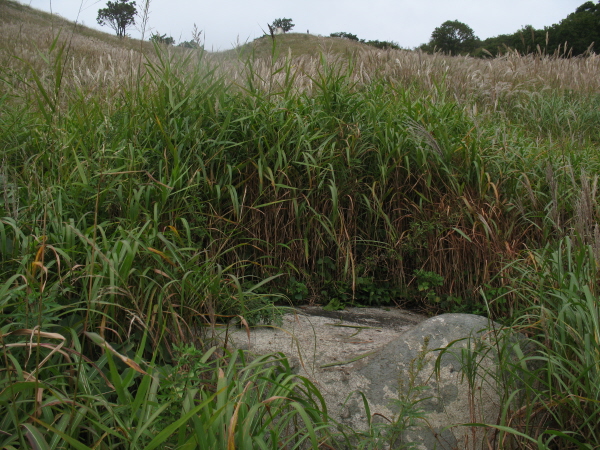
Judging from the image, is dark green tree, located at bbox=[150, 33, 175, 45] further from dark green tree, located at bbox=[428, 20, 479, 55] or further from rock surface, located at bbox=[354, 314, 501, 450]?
dark green tree, located at bbox=[428, 20, 479, 55]

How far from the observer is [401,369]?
2258 mm

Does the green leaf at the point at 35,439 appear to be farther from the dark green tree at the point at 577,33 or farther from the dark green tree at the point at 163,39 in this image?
the dark green tree at the point at 577,33

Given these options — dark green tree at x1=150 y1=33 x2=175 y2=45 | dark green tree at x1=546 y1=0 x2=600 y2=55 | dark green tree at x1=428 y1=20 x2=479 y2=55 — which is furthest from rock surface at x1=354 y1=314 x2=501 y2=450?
dark green tree at x1=428 y1=20 x2=479 y2=55

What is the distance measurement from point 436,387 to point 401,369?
18cm

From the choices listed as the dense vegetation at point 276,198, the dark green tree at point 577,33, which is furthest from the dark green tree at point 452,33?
the dense vegetation at point 276,198

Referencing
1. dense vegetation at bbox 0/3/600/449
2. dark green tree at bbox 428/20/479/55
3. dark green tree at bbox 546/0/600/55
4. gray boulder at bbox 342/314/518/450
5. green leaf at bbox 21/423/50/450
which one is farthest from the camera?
dark green tree at bbox 428/20/479/55

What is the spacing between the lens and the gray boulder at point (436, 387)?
190 cm

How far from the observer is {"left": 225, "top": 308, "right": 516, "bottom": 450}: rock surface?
1946 millimetres

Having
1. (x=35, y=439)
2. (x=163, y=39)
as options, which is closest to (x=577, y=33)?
(x=163, y=39)

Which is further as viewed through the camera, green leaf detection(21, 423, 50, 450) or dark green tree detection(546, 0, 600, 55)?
dark green tree detection(546, 0, 600, 55)

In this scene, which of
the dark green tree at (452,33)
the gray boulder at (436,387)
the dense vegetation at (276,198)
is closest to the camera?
the gray boulder at (436,387)

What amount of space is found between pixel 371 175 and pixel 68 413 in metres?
2.54

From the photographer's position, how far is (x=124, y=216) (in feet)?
8.61

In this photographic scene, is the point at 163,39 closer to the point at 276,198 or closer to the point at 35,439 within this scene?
the point at 276,198
